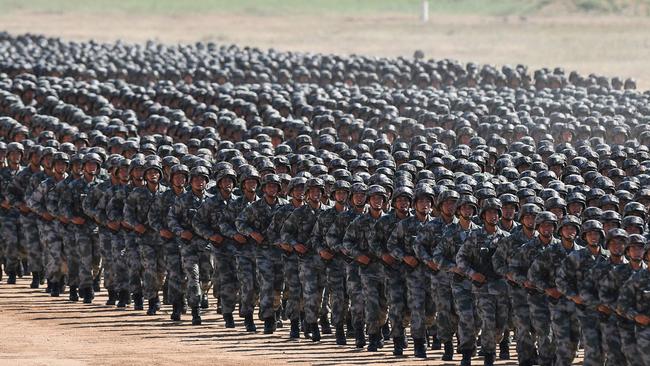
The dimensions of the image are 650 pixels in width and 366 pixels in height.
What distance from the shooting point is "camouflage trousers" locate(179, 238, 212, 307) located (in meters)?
21.1

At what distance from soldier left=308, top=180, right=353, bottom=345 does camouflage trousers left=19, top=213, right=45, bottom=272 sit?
5.58m

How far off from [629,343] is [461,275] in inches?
99.3

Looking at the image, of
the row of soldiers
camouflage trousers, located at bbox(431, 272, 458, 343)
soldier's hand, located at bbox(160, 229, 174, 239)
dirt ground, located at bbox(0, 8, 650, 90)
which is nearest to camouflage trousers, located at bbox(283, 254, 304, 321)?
the row of soldiers

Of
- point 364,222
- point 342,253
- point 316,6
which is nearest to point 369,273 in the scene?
point 342,253

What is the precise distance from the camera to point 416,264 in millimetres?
19094

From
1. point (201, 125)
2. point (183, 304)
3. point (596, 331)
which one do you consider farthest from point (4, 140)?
point (596, 331)

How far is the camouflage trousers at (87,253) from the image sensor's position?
22953mm

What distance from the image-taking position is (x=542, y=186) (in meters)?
21.5

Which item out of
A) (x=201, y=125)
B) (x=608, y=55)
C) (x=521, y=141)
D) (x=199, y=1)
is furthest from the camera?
(x=199, y=1)

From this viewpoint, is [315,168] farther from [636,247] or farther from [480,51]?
[480,51]

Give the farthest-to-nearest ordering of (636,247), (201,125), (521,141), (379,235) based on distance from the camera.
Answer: (201,125) < (521,141) < (379,235) < (636,247)

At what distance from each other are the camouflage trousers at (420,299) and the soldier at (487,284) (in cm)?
88

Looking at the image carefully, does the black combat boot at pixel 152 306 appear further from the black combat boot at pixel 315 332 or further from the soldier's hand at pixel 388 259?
the soldier's hand at pixel 388 259

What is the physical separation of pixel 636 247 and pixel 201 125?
1607 cm
